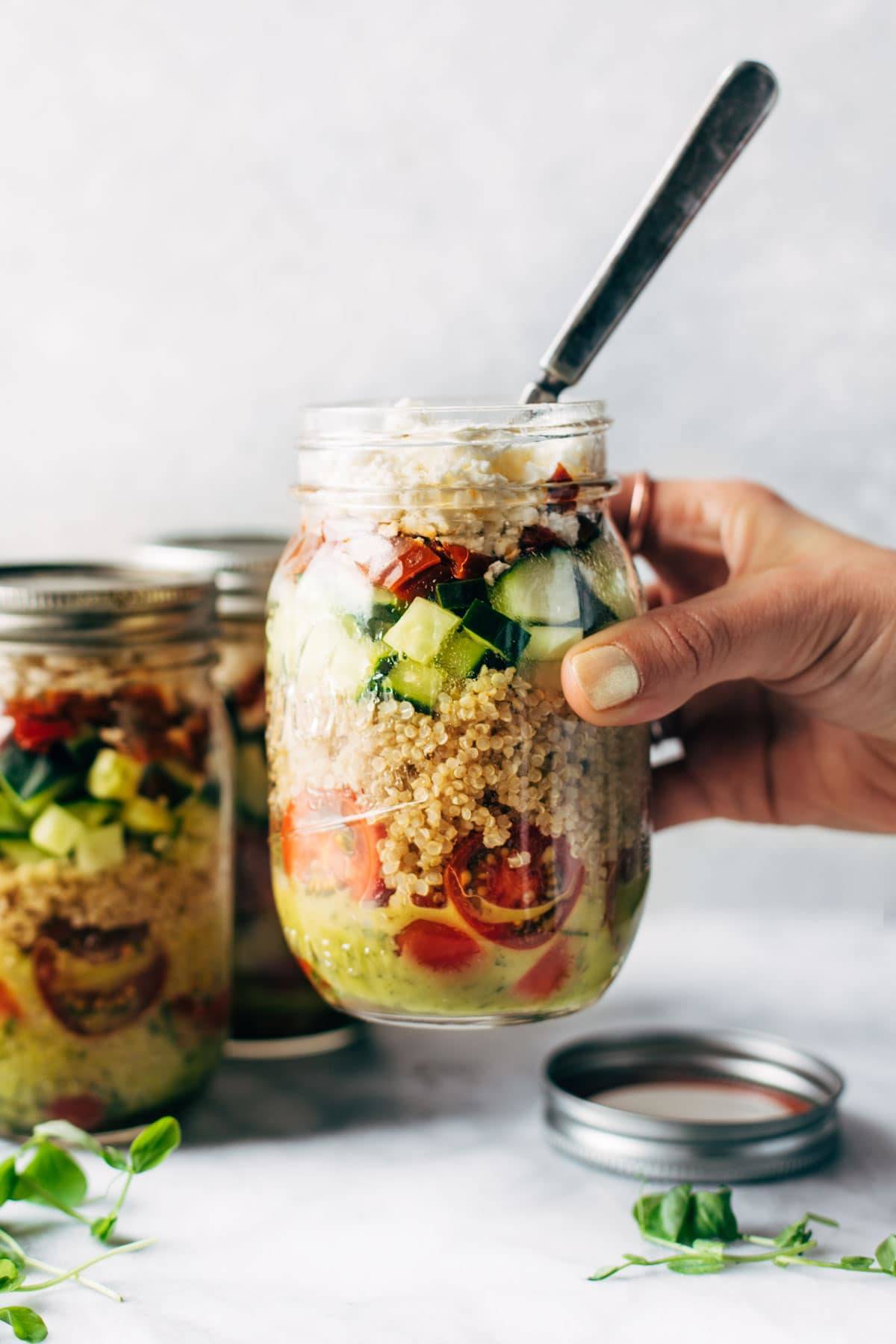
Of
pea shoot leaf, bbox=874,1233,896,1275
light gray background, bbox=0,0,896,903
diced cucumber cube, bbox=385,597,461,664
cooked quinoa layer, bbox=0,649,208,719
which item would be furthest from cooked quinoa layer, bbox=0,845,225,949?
light gray background, bbox=0,0,896,903

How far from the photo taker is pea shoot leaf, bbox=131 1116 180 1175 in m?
0.97

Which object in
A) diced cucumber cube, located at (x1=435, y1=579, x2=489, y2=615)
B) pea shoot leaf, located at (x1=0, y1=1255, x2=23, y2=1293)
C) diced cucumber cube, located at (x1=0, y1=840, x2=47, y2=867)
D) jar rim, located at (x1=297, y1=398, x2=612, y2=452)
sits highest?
jar rim, located at (x1=297, y1=398, x2=612, y2=452)

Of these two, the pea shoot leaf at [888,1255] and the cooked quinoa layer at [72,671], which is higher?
the cooked quinoa layer at [72,671]

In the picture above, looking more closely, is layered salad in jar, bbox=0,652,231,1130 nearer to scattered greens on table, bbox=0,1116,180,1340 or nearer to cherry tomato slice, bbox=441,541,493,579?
scattered greens on table, bbox=0,1116,180,1340

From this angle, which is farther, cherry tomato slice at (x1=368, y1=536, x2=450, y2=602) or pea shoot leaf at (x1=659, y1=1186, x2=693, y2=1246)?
pea shoot leaf at (x1=659, y1=1186, x2=693, y2=1246)

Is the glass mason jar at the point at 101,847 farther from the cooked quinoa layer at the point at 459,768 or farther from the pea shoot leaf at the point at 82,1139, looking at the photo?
the cooked quinoa layer at the point at 459,768

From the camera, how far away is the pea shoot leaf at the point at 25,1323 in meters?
0.83

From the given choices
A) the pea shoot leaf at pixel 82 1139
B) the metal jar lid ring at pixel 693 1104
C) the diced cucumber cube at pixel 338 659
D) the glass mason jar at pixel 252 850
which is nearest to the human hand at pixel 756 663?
the diced cucumber cube at pixel 338 659

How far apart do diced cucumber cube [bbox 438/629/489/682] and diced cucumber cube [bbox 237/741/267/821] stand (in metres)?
0.44

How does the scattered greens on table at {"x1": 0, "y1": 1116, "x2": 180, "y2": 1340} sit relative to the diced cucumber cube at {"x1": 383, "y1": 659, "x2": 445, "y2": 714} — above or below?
below

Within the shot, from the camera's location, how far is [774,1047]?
1177 mm

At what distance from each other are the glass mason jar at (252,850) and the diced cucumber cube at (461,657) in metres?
0.39

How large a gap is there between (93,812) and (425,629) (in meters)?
0.33

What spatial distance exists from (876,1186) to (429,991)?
41cm
